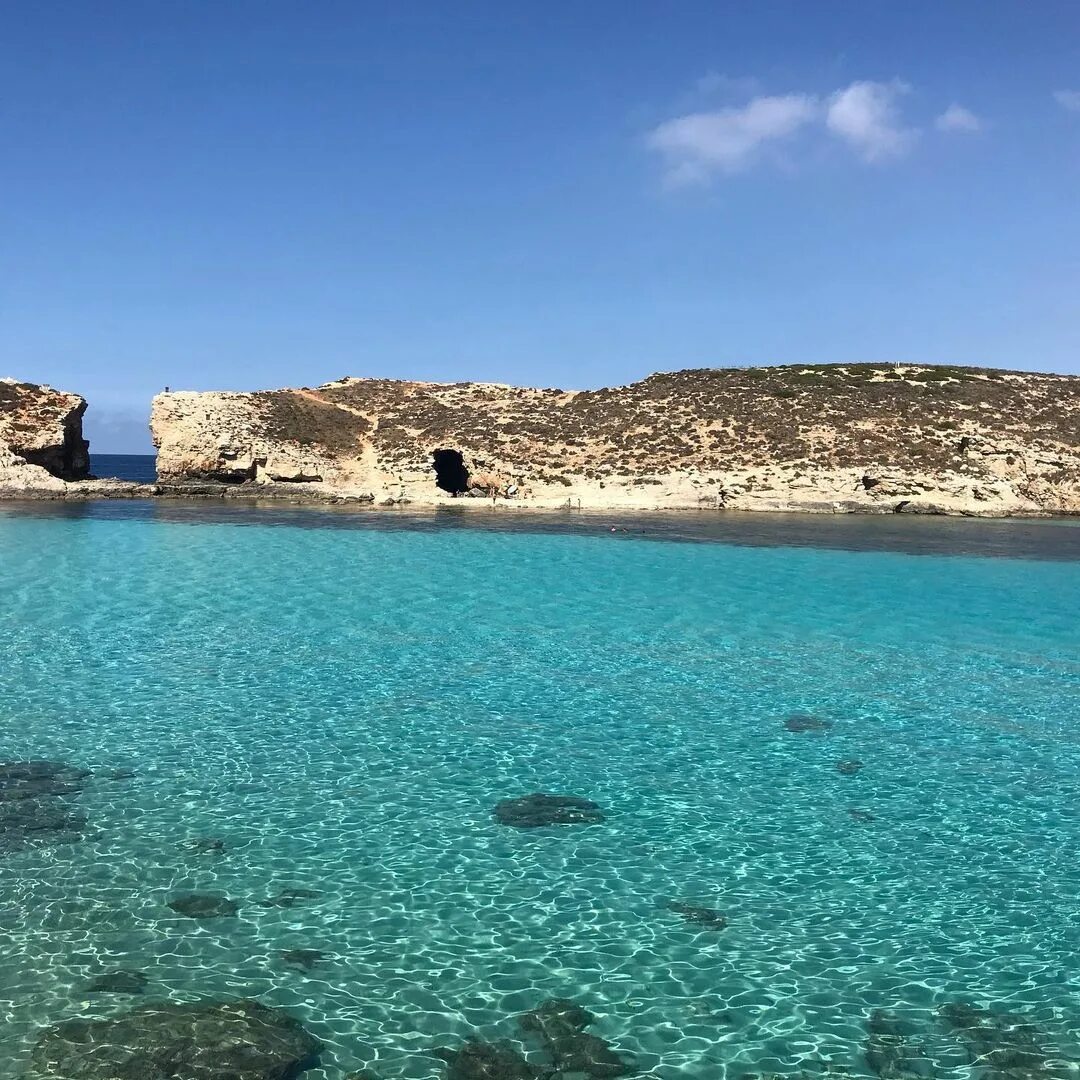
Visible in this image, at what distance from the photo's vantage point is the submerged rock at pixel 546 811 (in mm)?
10945

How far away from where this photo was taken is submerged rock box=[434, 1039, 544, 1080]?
645 cm

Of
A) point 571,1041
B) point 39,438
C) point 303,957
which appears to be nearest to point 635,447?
point 39,438

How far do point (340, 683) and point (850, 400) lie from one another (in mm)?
68423

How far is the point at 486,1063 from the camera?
6.60 metres

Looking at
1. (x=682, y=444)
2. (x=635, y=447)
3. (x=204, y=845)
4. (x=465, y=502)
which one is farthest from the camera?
(x=635, y=447)

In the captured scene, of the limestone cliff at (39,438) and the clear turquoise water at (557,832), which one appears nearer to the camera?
the clear turquoise water at (557,832)

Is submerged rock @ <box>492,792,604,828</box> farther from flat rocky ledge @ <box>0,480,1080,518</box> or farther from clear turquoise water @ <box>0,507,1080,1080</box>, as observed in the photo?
flat rocky ledge @ <box>0,480,1080,518</box>

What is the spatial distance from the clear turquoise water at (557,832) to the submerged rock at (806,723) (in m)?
0.31

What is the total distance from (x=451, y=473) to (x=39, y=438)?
31625mm

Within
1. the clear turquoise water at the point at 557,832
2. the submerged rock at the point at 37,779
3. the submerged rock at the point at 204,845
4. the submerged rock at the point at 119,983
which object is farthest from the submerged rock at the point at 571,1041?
the submerged rock at the point at 37,779

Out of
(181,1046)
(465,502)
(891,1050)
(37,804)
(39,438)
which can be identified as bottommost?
(891,1050)

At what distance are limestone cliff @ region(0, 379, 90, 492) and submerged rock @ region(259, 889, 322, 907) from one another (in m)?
62.4

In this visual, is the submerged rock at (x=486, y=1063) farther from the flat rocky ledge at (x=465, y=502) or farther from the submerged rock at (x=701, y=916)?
the flat rocky ledge at (x=465, y=502)

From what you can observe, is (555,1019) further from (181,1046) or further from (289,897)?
(289,897)
